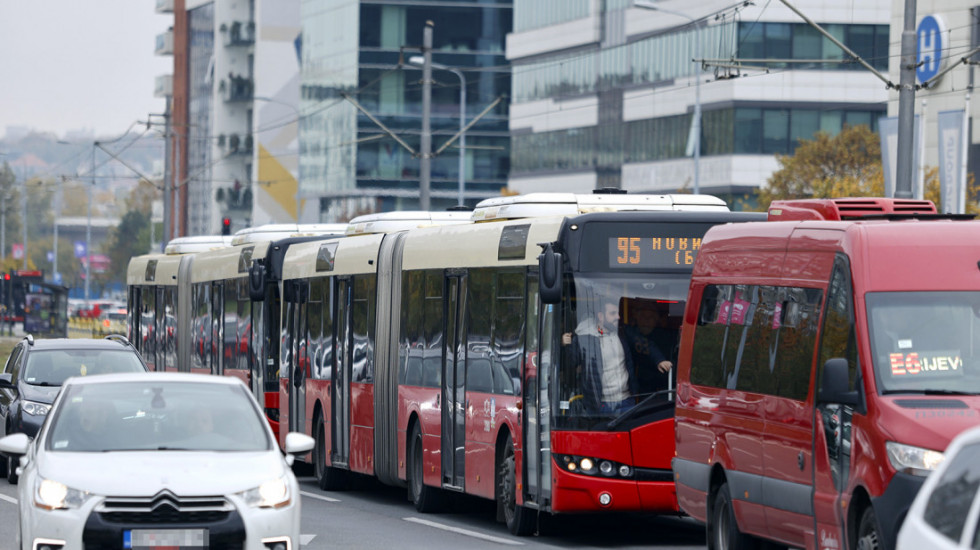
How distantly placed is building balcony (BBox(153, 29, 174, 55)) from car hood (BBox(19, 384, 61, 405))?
452 feet

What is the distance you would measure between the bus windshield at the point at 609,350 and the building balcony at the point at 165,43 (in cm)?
14439

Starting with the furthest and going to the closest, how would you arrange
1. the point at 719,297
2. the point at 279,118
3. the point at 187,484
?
the point at 279,118, the point at 719,297, the point at 187,484

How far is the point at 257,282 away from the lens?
25094 millimetres

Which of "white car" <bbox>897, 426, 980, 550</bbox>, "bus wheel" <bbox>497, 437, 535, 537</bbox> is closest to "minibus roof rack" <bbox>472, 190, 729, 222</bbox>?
"bus wheel" <bbox>497, 437, 535, 537</bbox>

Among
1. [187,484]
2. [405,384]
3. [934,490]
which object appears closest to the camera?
[934,490]

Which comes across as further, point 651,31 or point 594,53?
point 594,53

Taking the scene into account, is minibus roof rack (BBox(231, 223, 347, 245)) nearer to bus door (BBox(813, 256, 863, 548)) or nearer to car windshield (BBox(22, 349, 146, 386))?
car windshield (BBox(22, 349, 146, 386))

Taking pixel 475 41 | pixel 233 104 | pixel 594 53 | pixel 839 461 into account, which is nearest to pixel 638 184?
pixel 594 53

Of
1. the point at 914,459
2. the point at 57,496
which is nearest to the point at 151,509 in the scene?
the point at 57,496

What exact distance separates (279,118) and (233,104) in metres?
8.72

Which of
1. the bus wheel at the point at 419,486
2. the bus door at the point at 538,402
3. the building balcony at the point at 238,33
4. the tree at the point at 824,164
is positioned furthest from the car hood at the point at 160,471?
the building balcony at the point at 238,33

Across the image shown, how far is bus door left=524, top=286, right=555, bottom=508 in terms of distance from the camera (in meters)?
14.9

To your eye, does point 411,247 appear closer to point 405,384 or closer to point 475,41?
point 405,384

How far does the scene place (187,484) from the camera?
10156 millimetres
